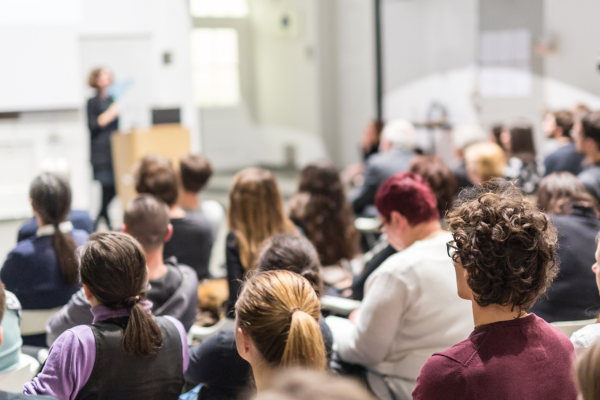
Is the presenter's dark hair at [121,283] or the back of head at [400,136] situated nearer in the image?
the presenter's dark hair at [121,283]

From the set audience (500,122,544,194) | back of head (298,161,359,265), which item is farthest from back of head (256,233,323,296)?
audience (500,122,544,194)

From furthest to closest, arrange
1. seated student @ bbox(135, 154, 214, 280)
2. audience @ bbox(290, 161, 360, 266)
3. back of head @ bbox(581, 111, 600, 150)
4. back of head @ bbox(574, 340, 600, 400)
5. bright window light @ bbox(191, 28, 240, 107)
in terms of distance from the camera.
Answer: bright window light @ bbox(191, 28, 240, 107), back of head @ bbox(581, 111, 600, 150), audience @ bbox(290, 161, 360, 266), seated student @ bbox(135, 154, 214, 280), back of head @ bbox(574, 340, 600, 400)

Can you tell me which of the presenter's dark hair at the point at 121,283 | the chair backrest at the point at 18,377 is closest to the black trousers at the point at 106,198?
the chair backrest at the point at 18,377

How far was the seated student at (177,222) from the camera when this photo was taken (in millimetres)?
3311

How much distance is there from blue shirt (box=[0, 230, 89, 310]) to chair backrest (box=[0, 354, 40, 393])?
51 centimetres

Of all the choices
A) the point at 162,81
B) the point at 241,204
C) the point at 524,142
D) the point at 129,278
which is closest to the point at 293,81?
the point at 162,81

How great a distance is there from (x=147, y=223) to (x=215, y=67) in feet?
25.3

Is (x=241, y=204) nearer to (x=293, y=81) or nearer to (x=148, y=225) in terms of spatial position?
(x=148, y=225)

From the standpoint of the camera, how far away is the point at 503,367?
1.31m

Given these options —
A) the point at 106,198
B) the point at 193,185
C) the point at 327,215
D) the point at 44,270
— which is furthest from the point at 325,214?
the point at 106,198

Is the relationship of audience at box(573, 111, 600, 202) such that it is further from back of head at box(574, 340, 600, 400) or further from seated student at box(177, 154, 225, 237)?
back of head at box(574, 340, 600, 400)

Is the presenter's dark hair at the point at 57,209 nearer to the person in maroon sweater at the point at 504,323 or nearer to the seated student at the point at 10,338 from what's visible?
the seated student at the point at 10,338

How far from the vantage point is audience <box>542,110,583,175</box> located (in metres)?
4.62

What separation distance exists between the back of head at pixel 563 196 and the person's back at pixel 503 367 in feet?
4.29
